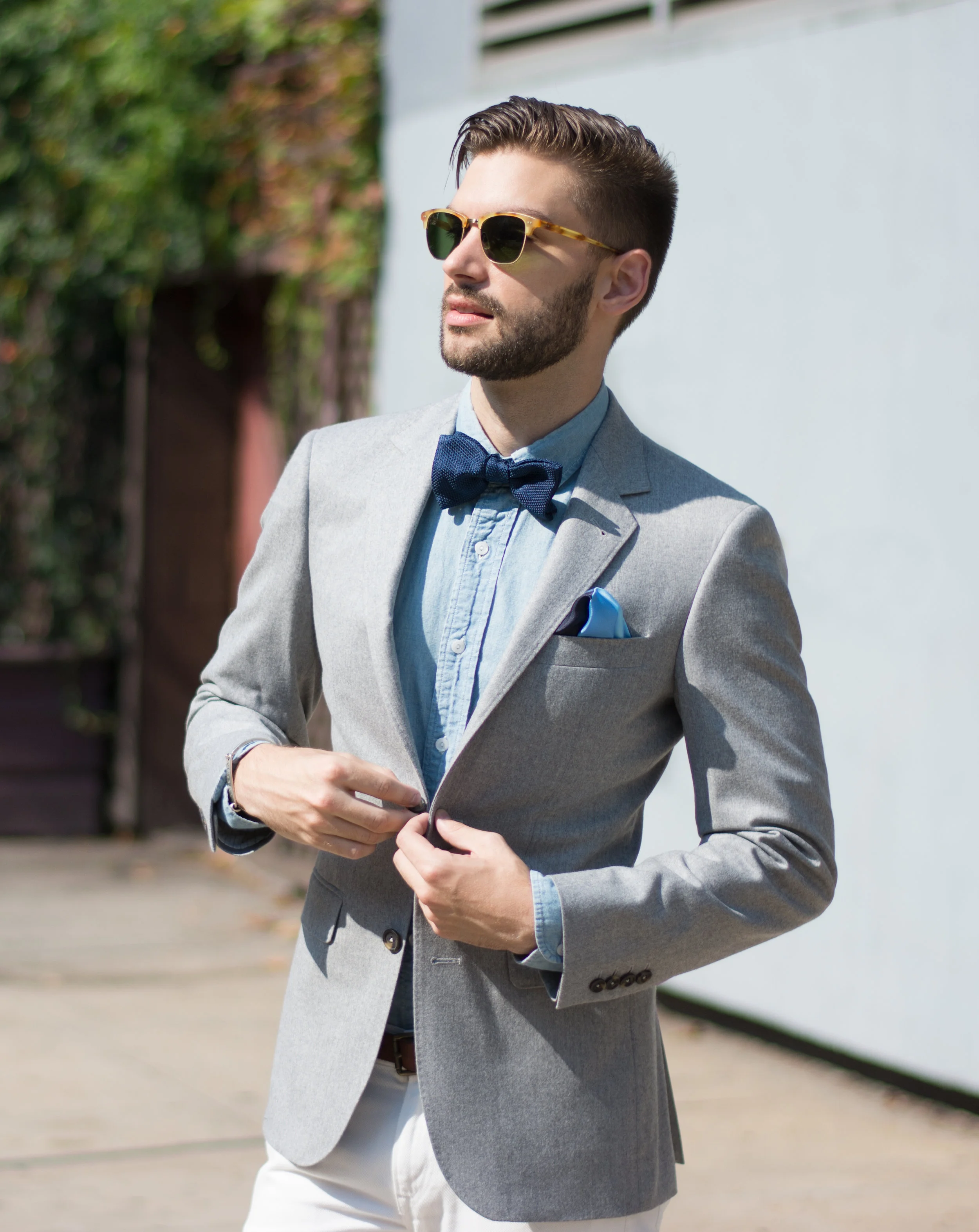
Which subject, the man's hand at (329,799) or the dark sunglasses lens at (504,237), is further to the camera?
the dark sunglasses lens at (504,237)

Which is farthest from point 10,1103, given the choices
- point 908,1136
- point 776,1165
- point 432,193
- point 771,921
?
point 432,193

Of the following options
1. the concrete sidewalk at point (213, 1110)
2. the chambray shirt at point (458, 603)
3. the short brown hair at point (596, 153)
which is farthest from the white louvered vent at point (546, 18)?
the chambray shirt at point (458, 603)

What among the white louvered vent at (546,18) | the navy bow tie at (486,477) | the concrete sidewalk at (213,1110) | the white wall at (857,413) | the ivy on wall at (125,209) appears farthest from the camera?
the ivy on wall at (125,209)

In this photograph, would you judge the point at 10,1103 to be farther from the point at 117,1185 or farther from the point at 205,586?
the point at 205,586

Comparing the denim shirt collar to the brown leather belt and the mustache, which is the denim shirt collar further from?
the brown leather belt

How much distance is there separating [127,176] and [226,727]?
6.26 metres

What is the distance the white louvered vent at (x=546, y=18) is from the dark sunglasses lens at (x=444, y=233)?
143 inches

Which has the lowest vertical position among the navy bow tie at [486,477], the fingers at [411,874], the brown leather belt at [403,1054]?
the brown leather belt at [403,1054]

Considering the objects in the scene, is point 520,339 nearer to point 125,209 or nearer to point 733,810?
point 733,810

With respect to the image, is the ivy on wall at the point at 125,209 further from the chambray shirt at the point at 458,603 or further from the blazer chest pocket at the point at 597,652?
the blazer chest pocket at the point at 597,652

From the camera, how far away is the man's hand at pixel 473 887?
5.75 ft

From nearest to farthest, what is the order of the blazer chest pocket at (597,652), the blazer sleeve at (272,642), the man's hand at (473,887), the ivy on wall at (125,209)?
1. the man's hand at (473,887)
2. the blazer chest pocket at (597,652)
3. the blazer sleeve at (272,642)
4. the ivy on wall at (125,209)

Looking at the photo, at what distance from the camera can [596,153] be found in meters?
1.95

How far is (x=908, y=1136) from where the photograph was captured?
14.4 ft
